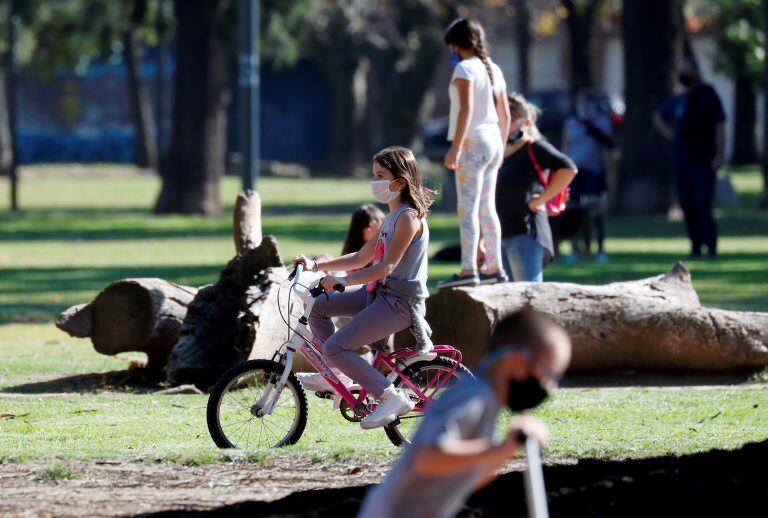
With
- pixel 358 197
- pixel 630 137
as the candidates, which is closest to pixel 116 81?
pixel 358 197

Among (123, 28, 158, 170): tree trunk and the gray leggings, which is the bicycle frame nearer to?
the gray leggings

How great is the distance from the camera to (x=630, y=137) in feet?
80.3

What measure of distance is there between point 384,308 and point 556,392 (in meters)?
2.42

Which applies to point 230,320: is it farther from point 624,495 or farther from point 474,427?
point 474,427

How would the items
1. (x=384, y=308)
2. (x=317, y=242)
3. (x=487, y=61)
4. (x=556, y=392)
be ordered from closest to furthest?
(x=384, y=308) < (x=556, y=392) < (x=487, y=61) < (x=317, y=242)

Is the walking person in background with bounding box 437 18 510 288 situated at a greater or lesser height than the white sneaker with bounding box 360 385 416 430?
greater

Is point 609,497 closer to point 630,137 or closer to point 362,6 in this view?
point 630,137

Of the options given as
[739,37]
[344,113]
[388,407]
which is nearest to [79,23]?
[344,113]

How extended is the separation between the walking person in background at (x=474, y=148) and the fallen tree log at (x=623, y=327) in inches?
12.9

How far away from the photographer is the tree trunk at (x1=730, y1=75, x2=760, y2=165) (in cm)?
4472

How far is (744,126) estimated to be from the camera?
4503 centimetres

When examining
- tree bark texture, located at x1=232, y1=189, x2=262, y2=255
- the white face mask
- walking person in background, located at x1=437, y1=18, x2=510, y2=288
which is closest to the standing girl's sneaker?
walking person in background, located at x1=437, y1=18, x2=510, y2=288

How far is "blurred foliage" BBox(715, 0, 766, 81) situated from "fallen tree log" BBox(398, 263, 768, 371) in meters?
26.9

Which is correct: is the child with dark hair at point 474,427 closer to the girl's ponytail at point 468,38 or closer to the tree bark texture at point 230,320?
the tree bark texture at point 230,320
